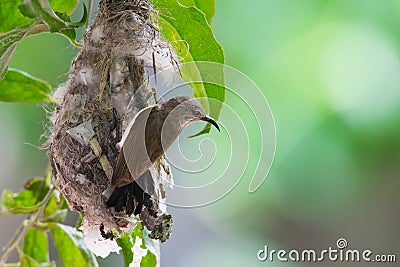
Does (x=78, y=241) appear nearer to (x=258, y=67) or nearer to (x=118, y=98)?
(x=118, y=98)

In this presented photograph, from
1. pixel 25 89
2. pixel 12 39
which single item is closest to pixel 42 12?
pixel 12 39

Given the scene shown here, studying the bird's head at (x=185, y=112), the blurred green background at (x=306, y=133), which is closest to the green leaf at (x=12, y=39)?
the bird's head at (x=185, y=112)

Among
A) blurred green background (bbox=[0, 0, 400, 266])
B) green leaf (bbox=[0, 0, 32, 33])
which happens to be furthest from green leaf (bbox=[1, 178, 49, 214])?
blurred green background (bbox=[0, 0, 400, 266])

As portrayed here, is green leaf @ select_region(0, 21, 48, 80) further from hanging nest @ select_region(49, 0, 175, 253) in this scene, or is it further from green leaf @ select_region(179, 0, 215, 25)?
green leaf @ select_region(179, 0, 215, 25)

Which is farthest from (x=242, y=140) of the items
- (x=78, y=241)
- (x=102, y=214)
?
(x=78, y=241)

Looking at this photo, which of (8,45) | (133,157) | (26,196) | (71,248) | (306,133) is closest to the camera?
(133,157)

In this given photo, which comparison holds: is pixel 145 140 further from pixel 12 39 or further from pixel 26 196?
pixel 26 196
